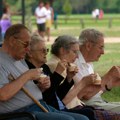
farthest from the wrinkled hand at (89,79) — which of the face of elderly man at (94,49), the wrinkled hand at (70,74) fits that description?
the face of elderly man at (94,49)

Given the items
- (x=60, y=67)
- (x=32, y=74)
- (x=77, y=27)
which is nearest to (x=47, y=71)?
(x=60, y=67)

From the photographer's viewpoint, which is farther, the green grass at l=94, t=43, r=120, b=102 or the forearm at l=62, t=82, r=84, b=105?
the green grass at l=94, t=43, r=120, b=102

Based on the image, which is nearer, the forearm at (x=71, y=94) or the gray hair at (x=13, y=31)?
the gray hair at (x=13, y=31)

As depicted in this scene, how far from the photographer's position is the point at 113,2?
223 ft

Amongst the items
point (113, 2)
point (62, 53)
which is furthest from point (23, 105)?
point (113, 2)

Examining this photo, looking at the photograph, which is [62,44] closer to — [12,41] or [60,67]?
[60,67]

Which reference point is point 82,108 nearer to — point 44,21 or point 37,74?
point 37,74

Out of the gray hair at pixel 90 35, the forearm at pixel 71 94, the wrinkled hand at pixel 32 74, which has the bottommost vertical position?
the forearm at pixel 71 94

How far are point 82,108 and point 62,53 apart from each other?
0.50 m

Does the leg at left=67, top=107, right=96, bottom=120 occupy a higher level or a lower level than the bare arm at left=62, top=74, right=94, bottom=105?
lower

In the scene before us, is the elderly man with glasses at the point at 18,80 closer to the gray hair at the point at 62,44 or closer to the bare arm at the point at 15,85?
the bare arm at the point at 15,85

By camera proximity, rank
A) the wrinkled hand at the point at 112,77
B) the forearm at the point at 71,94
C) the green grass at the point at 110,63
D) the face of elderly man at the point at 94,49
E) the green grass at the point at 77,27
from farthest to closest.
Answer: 1. the green grass at the point at 77,27
2. the green grass at the point at 110,63
3. the face of elderly man at the point at 94,49
4. the wrinkled hand at the point at 112,77
5. the forearm at the point at 71,94

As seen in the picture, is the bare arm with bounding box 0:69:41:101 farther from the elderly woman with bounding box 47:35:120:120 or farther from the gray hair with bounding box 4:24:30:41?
the elderly woman with bounding box 47:35:120:120

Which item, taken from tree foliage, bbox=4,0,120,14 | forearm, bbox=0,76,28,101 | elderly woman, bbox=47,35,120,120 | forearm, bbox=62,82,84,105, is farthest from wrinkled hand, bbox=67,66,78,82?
tree foliage, bbox=4,0,120,14
